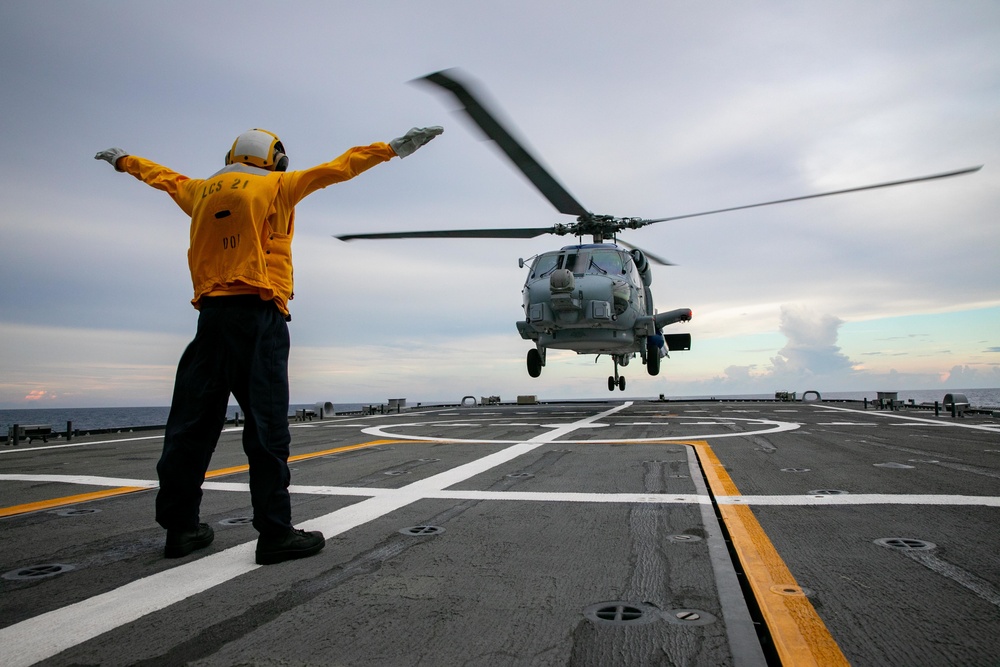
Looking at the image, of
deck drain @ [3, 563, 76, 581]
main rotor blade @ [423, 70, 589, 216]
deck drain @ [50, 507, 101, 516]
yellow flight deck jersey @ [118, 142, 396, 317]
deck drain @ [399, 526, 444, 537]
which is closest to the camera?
deck drain @ [3, 563, 76, 581]

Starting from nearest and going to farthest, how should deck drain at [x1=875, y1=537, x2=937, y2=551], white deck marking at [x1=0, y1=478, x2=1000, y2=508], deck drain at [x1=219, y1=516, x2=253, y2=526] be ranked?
deck drain at [x1=875, y1=537, x2=937, y2=551] → deck drain at [x1=219, y1=516, x2=253, y2=526] → white deck marking at [x1=0, y1=478, x2=1000, y2=508]

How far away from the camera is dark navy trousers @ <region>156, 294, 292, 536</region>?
9.84ft

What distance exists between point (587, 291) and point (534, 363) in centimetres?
430

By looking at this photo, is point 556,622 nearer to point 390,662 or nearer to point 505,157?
point 390,662

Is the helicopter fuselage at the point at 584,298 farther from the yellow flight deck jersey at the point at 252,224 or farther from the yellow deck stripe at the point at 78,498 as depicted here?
the yellow flight deck jersey at the point at 252,224

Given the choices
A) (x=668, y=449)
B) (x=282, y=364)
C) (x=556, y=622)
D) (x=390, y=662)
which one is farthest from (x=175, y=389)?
(x=668, y=449)

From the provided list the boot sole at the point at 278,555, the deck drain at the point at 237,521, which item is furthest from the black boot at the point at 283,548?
the deck drain at the point at 237,521

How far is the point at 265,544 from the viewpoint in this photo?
2.80m

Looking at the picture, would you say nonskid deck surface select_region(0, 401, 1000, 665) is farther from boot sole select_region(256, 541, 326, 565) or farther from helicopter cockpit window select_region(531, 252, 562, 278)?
helicopter cockpit window select_region(531, 252, 562, 278)

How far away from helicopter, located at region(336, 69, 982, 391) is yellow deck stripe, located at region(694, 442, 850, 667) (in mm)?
10125

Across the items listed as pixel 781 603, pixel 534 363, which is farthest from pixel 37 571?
pixel 534 363

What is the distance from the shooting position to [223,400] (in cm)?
321

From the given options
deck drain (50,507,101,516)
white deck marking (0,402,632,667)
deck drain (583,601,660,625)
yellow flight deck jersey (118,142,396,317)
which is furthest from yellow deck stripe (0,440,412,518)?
deck drain (583,601,660,625)

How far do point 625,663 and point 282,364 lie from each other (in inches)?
92.8
